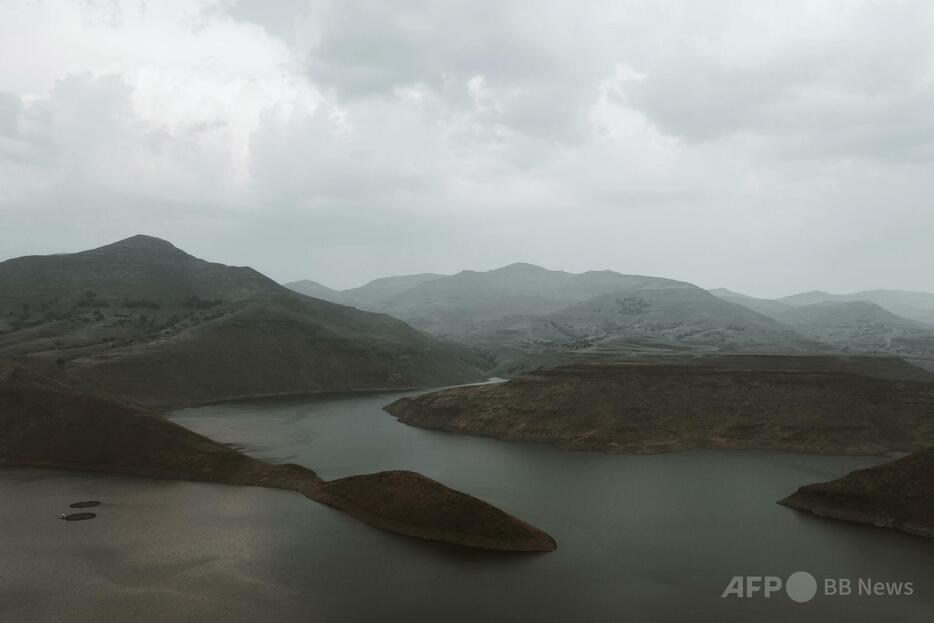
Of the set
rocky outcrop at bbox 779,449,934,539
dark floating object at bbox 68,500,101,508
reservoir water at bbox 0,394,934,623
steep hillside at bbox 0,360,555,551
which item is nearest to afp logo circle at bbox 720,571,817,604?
reservoir water at bbox 0,394,934,623

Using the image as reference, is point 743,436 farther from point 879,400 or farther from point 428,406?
point 428,406

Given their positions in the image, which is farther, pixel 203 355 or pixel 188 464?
pixel 203 355

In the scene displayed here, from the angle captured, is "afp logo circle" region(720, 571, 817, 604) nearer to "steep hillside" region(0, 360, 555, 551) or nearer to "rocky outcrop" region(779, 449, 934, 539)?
"steep hillside" region(0, 360, 555, 551)

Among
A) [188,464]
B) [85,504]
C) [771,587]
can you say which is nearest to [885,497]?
[771,587]

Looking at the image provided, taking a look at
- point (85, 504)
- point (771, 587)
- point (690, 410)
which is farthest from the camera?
point (690, 410)

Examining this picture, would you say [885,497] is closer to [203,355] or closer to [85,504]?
[85,504]

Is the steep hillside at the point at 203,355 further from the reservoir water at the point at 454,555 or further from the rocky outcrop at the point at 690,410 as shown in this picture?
the reservoir water at the point at 454,555
